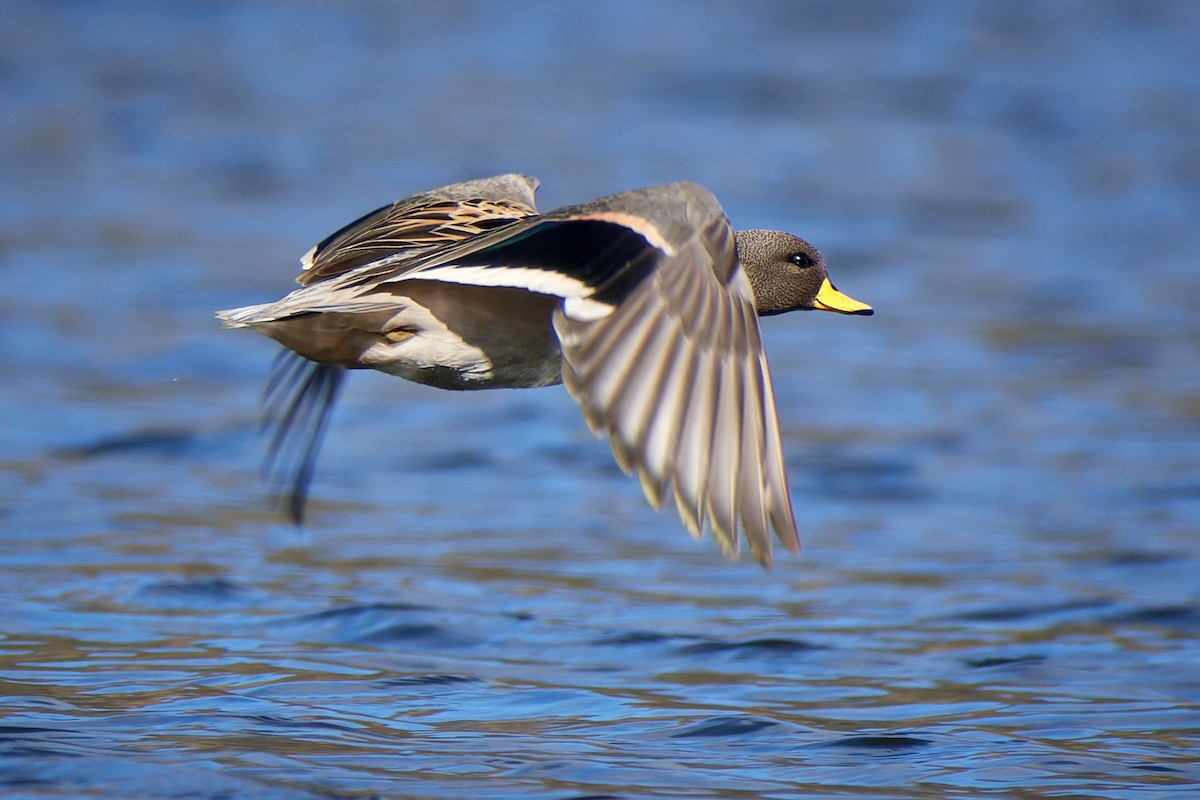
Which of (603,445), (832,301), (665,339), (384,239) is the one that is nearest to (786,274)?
(832,301)

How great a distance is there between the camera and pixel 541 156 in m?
14.7

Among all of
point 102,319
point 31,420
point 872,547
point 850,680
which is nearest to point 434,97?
point 102,319

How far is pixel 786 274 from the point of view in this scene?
20.6 ft

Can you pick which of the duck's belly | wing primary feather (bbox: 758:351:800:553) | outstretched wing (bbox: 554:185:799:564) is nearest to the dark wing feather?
the duck's belly

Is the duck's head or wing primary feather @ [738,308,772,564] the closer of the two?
wing primary feather @ [738,308,772,564]

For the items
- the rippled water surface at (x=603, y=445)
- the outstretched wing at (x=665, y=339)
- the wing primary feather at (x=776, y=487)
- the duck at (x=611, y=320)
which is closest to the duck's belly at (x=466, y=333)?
the duck at (x=611, y=320)

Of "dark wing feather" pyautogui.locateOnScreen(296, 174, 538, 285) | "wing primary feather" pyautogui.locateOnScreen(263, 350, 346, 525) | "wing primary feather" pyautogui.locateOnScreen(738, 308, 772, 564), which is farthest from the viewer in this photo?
"wing primary feather" pyautogui.locateOnScreen(263, 350, 346, 525)

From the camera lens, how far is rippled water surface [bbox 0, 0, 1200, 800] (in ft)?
18.3

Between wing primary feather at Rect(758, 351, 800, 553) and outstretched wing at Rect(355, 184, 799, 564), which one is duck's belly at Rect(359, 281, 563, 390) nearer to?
outstretched wing at Rect(355, 184, 799, 564)

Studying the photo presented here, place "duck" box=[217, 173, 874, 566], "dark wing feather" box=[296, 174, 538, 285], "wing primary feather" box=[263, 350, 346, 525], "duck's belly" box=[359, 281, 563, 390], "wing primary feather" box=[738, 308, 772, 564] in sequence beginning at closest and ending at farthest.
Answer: "wing primary feather" box=[738, 308, 772, 564]
"duck" box=[217, 173, 874, 566]
"duck's belly" box=[359, 281, 563, 390]
"dark wing feather" box=[296, 174, 538, 285]
"wing primary feather" box=[263, 350, 346, 525]

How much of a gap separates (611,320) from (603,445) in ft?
16.3

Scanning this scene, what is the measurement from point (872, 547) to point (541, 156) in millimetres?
7380

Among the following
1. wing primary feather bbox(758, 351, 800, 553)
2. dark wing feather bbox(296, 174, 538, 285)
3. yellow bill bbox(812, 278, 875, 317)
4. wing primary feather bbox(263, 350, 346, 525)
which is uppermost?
dark wing feather bbox(296, 174, 538, 285)

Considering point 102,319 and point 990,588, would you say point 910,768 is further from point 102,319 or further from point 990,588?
point 102,319
